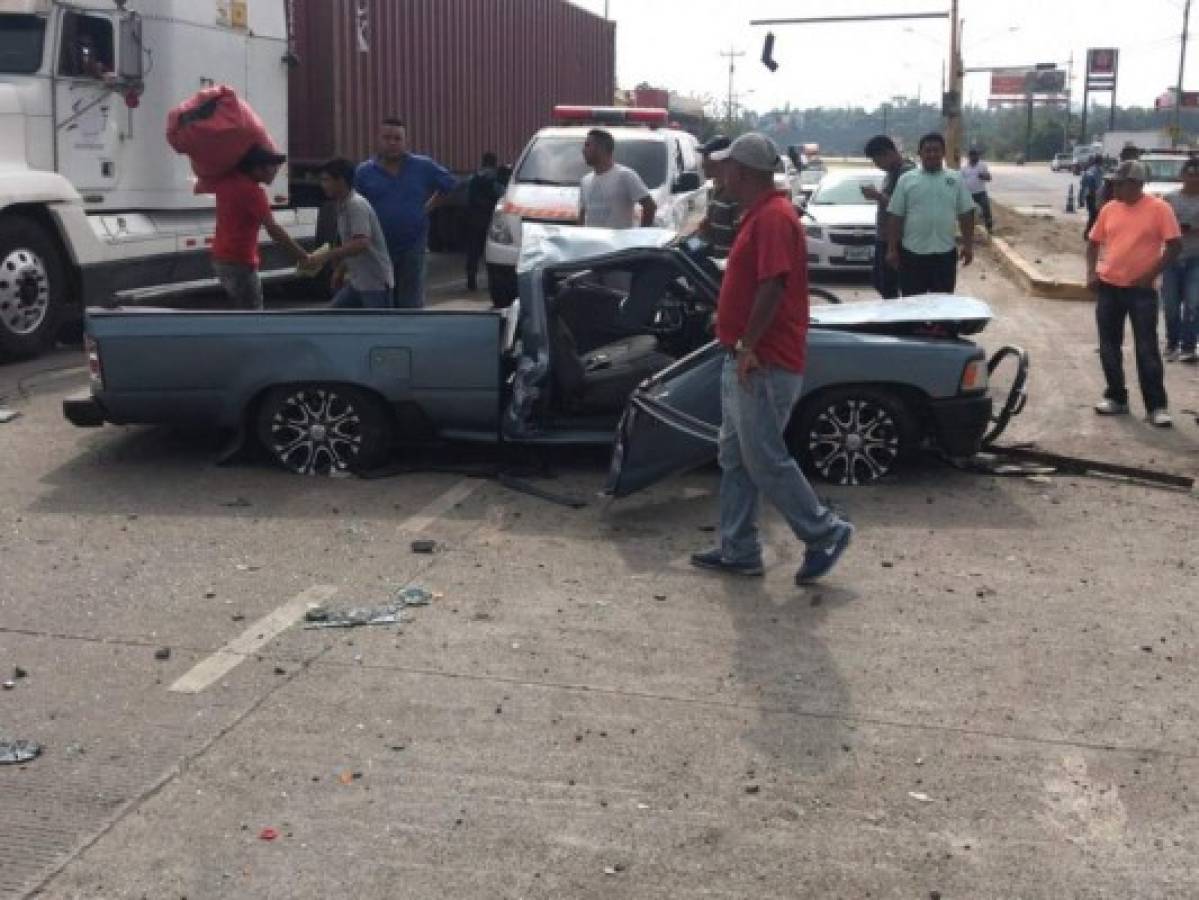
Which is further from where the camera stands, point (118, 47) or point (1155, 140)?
point (1155, 140)

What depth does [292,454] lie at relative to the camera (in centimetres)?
753

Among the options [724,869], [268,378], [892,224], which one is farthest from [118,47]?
[724,869]

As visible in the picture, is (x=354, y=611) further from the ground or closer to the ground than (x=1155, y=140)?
closer to the ground

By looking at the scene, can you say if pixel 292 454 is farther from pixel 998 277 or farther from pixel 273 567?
Result: pixel 998 277

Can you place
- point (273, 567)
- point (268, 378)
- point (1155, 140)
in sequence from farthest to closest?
point (1155, 140), point (268, 378), point (273, 567)

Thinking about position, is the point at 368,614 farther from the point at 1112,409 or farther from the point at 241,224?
the point at 1112,409

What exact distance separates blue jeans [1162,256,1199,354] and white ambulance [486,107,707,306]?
15.3 feet

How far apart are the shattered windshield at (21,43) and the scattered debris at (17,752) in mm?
8375

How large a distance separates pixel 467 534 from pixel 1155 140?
230ft

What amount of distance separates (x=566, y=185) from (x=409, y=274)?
17.4ft

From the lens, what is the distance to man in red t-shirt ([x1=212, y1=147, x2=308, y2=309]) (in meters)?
8.54

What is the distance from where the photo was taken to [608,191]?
10141mm

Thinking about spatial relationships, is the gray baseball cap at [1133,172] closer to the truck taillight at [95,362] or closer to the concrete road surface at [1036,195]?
the truck taillight at [95,362]

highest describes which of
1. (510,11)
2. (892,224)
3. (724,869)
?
(510,11)
